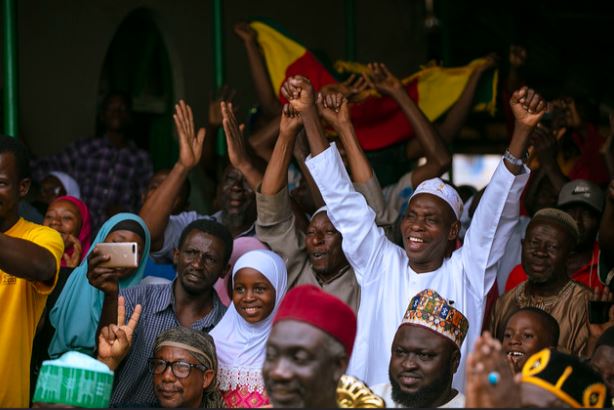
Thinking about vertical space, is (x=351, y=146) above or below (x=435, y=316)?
above

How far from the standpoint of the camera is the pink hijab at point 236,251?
562 cm

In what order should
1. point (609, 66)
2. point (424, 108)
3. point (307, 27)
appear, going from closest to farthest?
1. point (424, 108)
2. point (307, 27)
3. point (609, 66)

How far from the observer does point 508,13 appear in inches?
449

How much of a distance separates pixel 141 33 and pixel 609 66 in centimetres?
686

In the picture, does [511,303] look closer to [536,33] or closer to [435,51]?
[435,51]

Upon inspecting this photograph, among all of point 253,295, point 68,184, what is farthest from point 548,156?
point 68,184

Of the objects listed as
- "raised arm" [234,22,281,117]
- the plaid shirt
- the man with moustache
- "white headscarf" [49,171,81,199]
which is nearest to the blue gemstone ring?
the man with moustache

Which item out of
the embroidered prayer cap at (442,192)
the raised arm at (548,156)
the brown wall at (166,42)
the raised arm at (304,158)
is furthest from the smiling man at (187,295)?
the brown wall at (166,42)

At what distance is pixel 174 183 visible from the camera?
230 inches

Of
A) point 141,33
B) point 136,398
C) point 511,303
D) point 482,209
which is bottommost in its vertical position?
point 136,398

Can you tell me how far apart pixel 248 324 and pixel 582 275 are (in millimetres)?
1957

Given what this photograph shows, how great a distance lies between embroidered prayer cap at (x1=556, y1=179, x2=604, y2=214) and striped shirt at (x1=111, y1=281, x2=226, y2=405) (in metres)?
2.13

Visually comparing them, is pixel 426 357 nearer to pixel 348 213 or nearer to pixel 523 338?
pixel 523 338

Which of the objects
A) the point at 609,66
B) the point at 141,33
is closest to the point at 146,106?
the point at 141,33
